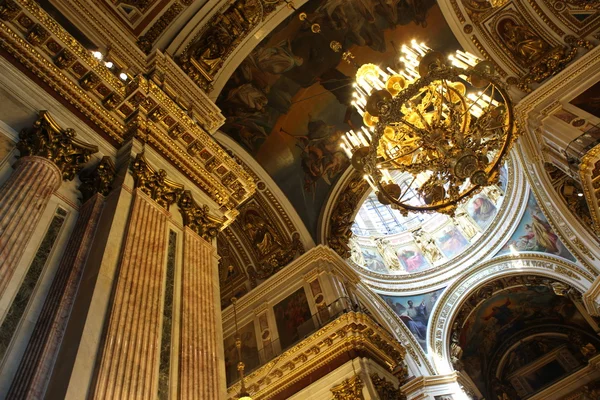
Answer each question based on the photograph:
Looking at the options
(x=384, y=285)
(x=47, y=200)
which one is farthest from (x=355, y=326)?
(x=384, y=285)

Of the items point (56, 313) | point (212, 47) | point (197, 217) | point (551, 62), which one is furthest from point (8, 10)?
point (551, 62)

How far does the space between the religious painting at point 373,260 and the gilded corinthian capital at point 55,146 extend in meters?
12.3

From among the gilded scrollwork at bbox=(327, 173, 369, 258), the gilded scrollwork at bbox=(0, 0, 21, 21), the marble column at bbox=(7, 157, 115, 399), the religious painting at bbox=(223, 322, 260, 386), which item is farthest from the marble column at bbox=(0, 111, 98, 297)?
the gilded scrollwork at bbox=(327, 173, 369, 258)

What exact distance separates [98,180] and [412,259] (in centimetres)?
1329

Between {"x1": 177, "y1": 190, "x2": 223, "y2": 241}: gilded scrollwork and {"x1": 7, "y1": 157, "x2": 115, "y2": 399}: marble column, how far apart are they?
0.99 meters

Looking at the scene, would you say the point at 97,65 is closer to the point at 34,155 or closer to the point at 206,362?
the point at 34,155

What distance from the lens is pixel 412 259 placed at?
16.7 m

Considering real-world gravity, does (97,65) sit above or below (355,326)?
above

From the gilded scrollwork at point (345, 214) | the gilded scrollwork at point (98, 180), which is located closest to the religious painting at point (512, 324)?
the gilded scrollwork at point (345, 214)

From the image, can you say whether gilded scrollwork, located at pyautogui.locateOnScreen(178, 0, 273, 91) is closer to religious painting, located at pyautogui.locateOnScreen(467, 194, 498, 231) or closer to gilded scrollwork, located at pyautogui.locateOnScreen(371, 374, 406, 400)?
gilded scrollwork, located at pyautogui.locateOnScreen(371, 374, 406, 400)

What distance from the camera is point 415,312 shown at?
14.8 m

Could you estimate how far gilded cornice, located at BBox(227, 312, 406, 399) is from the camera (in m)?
8.37

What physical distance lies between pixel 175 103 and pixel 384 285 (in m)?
10.6

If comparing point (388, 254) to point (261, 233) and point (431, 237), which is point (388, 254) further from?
point (261, 233)
